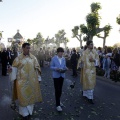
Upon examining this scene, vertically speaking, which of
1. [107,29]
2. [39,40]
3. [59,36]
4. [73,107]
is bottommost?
[73,107]

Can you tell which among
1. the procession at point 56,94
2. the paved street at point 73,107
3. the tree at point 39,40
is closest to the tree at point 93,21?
the procession at point 56,94

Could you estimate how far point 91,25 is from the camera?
140 ft

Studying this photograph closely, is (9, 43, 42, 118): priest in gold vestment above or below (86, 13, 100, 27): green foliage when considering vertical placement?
below

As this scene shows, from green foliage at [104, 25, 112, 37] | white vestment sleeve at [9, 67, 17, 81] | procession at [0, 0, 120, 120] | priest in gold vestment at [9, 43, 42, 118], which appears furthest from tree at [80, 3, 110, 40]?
white vestment sleeve at [9, 67, 17, 81]

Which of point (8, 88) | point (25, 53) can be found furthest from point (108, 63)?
point (25, 53)

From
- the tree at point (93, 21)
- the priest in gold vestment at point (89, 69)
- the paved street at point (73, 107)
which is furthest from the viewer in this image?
the tree at point (93, 21)

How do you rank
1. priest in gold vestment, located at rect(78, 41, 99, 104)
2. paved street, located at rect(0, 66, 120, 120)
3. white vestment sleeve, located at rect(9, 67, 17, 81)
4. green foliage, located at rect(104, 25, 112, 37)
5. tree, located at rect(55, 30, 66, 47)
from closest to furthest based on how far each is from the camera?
white vestment sleeve, located at rect(9, 67, 17, 81), paved street, located at rect(0, 66, 120, 120), priest in gold vestment, located at rect(78, 41, 99, 104), green foliage, located at rect(104, 25, 112, 37), tree, located at rect(55, 30, 66, 47)

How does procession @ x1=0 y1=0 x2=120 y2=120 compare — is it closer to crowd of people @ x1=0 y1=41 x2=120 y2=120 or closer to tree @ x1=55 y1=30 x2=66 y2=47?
crowd of people @ x1=0 y1=41 x2=120 y2=120

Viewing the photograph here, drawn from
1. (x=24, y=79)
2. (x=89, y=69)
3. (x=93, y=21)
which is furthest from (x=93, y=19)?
(x=24, y=79)

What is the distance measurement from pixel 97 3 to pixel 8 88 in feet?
96.1

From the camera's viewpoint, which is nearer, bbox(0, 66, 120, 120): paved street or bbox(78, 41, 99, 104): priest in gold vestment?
bbox(0, 66, 120, 120): paved street

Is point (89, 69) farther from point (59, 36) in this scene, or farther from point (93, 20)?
point (59, 36)

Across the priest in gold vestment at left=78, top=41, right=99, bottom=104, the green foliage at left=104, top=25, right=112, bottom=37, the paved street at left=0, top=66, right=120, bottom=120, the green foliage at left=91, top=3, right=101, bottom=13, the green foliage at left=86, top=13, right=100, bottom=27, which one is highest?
the green foliage at left=91, top=3, right=101, bottom=13

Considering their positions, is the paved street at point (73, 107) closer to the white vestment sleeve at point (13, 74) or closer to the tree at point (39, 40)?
the white vestment sleeve at point (13, 74)
